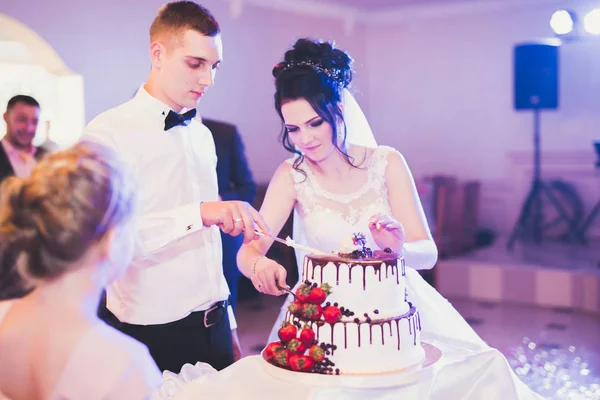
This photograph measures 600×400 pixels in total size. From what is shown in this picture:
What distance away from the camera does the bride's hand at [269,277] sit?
7.79 feet

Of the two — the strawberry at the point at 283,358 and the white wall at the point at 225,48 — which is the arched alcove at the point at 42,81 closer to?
the white wall at the point at 225,48

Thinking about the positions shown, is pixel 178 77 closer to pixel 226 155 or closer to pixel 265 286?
pixel 265 286

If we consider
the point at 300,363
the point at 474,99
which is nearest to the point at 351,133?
the point at 300,363

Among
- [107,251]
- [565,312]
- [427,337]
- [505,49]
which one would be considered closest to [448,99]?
[505,49]

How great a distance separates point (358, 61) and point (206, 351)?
7.75m

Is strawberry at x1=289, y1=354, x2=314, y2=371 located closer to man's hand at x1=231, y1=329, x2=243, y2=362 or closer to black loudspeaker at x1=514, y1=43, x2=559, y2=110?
man's hand at x1=231, y1=329, x2=243, y2=362

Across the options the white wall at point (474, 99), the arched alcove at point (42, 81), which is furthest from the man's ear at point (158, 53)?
the white wall at point (474, 99)

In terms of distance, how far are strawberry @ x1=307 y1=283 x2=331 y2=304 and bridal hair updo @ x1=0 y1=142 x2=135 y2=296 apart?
0.83 metres

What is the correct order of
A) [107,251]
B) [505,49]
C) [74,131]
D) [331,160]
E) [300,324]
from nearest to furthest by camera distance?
[107,251] < [300,324] < [331,160] < [74,131] < [505,49]

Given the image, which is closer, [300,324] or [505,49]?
[300,324]

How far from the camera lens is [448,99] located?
9406 millimetres

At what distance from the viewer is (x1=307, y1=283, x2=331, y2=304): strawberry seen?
204 centimetres

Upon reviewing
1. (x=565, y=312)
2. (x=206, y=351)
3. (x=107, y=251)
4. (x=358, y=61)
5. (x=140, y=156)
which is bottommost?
(x=565, y=312)

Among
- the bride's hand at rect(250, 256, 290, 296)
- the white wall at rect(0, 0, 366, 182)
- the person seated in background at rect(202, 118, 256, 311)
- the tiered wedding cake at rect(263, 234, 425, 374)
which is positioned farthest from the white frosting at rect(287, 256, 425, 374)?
the white wall at rect(0, 0, 366, 182)
